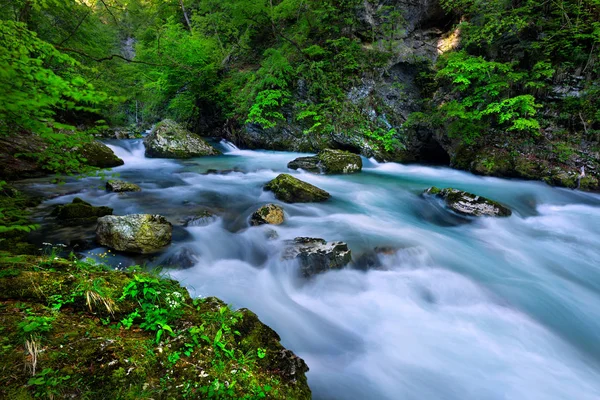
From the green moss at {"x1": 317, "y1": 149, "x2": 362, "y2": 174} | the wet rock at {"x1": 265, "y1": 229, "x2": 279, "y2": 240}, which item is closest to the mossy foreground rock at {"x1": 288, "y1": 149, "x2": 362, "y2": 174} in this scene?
the green moss at {"x1": 317, "y1": 149, "x2": 362, "y2": 174}

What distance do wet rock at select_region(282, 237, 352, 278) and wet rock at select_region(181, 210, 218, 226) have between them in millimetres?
2084

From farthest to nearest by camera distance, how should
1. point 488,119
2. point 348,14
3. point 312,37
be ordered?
point 312,37 → point 348,14 → point 488,119

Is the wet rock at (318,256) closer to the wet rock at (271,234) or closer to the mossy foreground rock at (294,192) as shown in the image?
the wet rock at (271,234)

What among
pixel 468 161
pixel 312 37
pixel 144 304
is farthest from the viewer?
pixel 312 37

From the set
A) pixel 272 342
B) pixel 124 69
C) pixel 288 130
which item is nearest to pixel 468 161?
pixel 288 130

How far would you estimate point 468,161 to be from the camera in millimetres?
11203

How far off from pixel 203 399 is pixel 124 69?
1628 cm

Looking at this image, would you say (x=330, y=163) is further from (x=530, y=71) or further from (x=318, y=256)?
(x=530, y=71)

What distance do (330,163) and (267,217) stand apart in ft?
17.1

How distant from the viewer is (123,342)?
1.82 meters

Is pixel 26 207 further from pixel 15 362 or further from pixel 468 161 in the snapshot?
pixel 468 161

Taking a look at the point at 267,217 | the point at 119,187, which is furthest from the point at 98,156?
the point at 267,217

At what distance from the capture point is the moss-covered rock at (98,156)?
333 inches

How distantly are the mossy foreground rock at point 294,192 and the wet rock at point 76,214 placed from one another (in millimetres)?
3972
